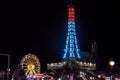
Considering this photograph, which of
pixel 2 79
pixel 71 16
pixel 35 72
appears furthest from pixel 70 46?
pixel 2 79

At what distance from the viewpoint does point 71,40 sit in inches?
4619

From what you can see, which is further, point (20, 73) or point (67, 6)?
point (67, 6)

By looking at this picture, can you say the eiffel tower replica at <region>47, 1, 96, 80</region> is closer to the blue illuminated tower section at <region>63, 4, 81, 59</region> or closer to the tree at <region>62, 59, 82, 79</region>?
the blue illuminated tower section at <region>63, 4, 81, 59</region>

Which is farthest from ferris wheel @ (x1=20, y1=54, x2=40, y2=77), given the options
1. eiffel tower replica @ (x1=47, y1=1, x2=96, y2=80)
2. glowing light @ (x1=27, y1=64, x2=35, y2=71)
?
eiffel tower replica @ (x1=47, y1=1, x2=96, y2=80)

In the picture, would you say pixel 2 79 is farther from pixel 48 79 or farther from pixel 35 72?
pixel 35 72

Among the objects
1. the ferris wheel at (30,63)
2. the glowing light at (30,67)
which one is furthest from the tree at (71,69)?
the glowing light at (30,67)

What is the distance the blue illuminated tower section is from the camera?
4545 inches

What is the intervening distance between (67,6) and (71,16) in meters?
3.84

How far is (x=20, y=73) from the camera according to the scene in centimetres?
3606

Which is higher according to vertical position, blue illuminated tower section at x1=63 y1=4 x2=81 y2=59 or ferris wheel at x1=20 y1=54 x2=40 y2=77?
blue illuminated tower section at x1=63 y1=4 x2=81 y2=59

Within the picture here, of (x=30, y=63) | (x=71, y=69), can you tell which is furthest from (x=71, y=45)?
(x=30, y=63)

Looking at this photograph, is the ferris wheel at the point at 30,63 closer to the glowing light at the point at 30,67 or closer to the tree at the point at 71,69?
the glowing light at the point at 30,67

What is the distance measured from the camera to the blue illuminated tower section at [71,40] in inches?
4545

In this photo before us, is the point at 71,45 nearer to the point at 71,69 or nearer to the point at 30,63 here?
the point at 71,69
